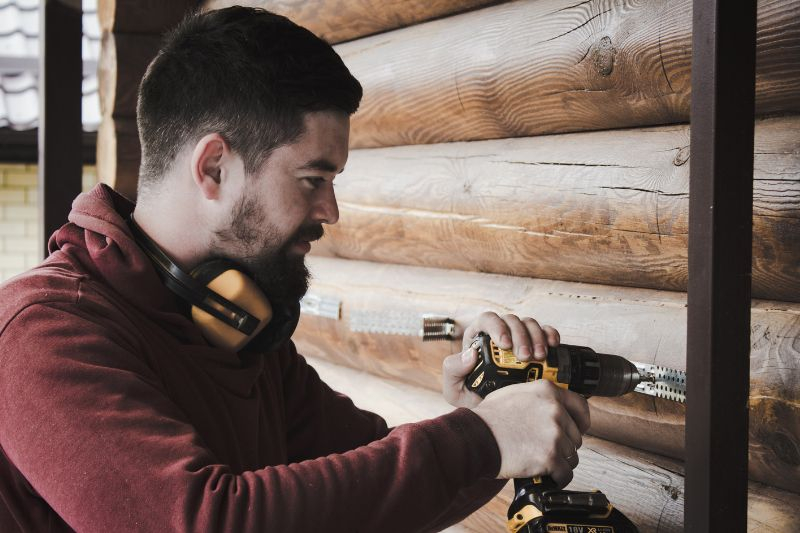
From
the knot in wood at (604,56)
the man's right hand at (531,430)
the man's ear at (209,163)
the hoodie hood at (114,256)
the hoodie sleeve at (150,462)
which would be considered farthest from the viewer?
the knot in wood at (604,56)

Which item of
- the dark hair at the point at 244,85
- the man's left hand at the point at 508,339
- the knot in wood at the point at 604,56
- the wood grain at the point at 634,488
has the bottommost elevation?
the wood grain at the point at 634,488

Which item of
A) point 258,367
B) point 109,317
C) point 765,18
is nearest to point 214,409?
point 258,367

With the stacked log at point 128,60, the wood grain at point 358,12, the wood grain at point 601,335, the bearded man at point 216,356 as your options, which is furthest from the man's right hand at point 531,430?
the stacked log at point 128,60

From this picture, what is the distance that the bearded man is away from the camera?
1524 mm

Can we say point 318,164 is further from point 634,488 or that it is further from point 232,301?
point 634,488

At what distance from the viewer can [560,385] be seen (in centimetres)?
190

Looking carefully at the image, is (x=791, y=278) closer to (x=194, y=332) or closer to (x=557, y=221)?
(x=557, y=221)

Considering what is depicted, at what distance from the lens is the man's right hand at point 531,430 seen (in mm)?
1690

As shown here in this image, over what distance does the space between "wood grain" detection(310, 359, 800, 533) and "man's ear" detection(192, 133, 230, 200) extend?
1158 mm

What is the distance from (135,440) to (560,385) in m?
0.85

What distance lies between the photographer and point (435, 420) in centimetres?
168

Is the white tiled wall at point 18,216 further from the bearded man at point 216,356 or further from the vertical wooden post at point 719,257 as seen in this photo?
the vertical wooden post at point 719,257

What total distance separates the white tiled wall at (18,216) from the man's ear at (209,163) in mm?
6558

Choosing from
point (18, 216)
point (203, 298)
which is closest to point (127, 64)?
point (203, 298)
